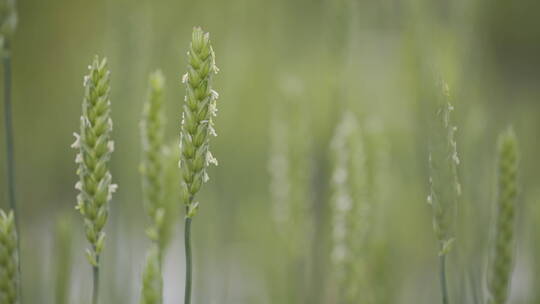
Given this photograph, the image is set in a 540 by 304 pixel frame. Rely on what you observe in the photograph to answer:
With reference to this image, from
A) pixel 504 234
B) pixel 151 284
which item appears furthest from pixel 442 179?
pixel 151 284

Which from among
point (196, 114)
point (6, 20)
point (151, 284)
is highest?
point (6, 20)

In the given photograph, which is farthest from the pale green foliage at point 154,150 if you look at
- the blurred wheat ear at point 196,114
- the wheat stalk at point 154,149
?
the blurred wheat ear at point 196,114

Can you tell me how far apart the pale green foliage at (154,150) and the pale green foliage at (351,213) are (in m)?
0.26

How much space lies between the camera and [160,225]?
2.12ft

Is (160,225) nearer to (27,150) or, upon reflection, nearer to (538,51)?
(27,150)

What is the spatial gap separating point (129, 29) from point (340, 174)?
0.33 m

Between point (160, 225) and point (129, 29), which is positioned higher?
point (129, 29)

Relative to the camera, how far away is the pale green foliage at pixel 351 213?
2.61 ft

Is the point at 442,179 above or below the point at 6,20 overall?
below

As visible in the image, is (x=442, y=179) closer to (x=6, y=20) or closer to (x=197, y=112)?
(x=197, y=112)

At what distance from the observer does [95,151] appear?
1.68 feet

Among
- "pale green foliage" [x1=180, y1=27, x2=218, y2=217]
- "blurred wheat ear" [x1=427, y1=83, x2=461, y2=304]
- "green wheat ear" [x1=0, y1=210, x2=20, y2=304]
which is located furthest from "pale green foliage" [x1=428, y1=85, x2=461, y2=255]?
"green wheat ear" [x1=0, y1=210, x2=20, y2=304]

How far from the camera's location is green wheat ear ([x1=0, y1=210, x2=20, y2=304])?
517mm

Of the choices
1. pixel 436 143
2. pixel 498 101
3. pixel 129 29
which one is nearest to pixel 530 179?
pixel 498 101
